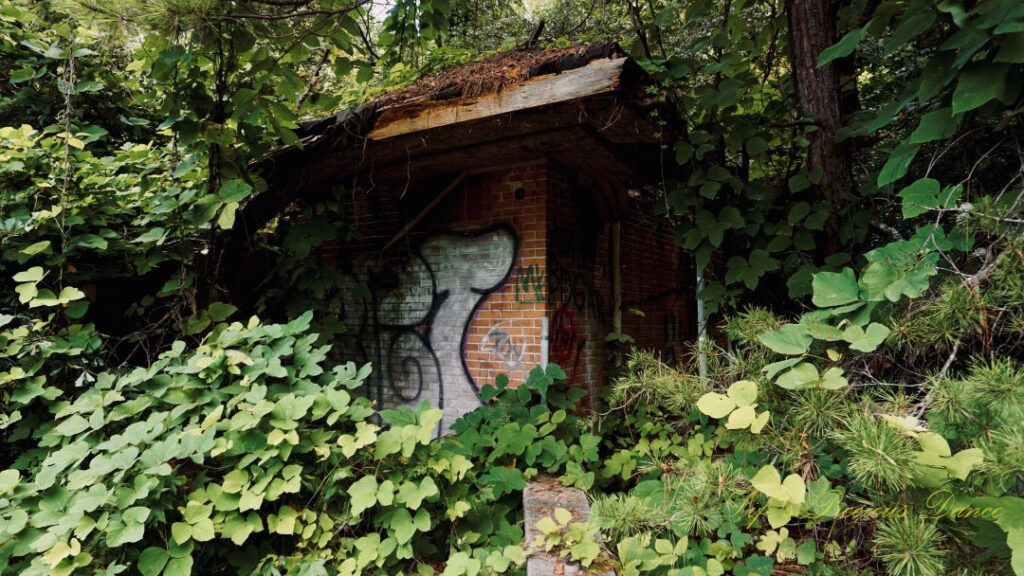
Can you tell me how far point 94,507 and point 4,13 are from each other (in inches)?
137

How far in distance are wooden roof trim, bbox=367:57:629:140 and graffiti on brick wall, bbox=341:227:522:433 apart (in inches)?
47.1

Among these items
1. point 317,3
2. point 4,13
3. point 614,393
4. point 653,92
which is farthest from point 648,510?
point 4,13

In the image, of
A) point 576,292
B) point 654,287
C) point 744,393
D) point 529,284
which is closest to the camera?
point 744,393

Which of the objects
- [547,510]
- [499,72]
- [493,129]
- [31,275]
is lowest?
[547,510]

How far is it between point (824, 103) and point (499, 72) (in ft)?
7.28

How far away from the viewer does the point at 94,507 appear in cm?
204

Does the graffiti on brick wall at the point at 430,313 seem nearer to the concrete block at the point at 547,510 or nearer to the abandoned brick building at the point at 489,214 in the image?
the abandoned brick building at the point at 489,214

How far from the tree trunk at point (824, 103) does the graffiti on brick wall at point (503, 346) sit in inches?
90.9

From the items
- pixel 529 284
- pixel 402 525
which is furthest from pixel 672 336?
pixel 402 525

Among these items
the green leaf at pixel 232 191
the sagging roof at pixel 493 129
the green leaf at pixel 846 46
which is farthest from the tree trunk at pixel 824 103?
the green leaf at pixel 232 191

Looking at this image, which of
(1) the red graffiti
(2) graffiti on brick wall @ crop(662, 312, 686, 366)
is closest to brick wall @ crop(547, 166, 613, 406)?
(1) the red graffiti

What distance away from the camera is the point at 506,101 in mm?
2912

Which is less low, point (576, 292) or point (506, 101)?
point (506, 101)

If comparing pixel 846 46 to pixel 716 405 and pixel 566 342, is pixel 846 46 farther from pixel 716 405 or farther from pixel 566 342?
pixel 566 342
